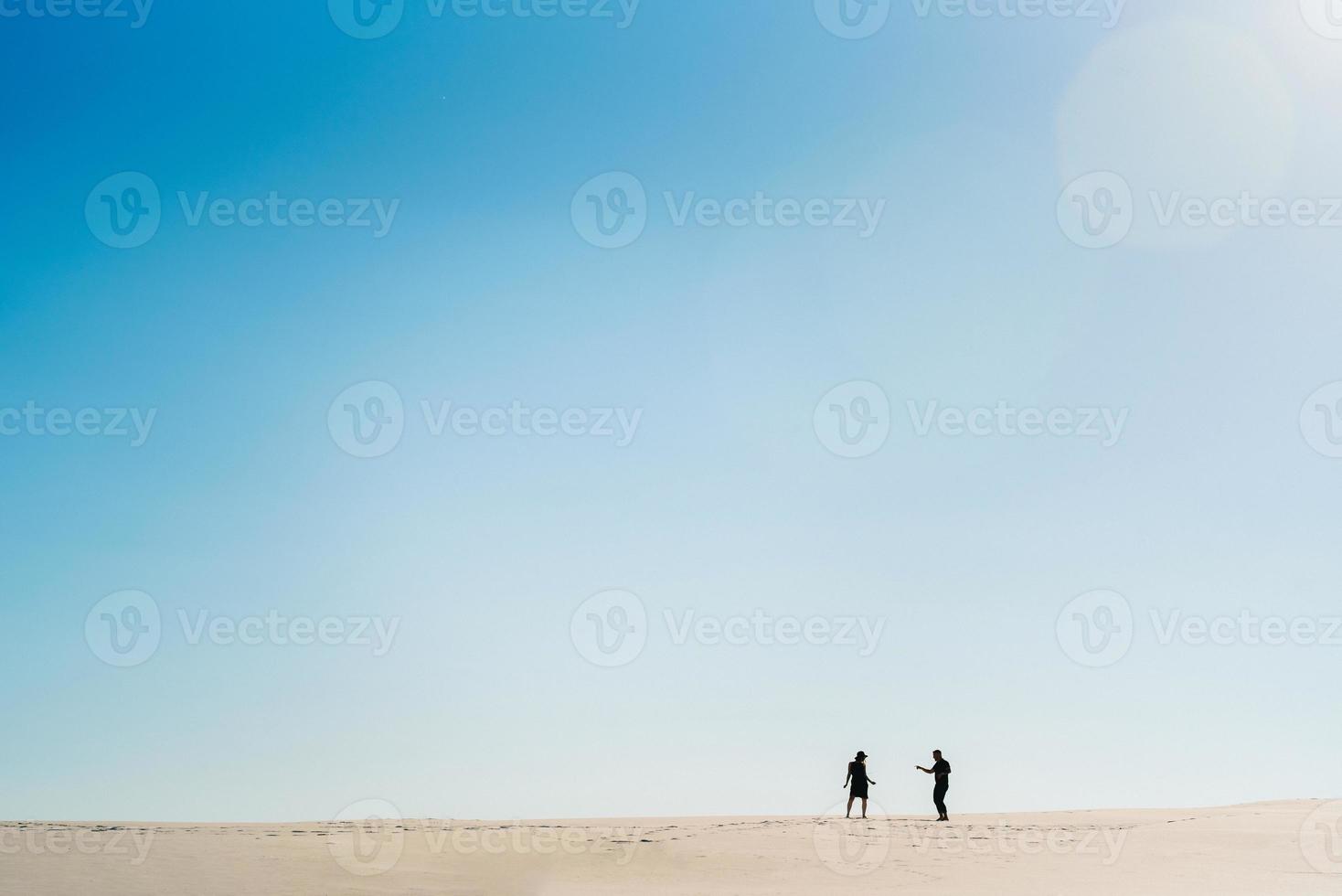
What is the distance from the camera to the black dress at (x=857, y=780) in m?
24.5

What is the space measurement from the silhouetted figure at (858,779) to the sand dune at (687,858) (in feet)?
7.14

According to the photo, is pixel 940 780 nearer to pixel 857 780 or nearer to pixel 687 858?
pixel 857 780

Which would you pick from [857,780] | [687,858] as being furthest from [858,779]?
[687,858]

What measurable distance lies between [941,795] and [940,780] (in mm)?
364

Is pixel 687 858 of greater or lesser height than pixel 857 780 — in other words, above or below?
below

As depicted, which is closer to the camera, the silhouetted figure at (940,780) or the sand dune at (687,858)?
the sand dune at (687,858)

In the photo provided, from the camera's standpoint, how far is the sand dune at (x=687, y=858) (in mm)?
15500

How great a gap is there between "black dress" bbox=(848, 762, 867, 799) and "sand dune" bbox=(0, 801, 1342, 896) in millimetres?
2182

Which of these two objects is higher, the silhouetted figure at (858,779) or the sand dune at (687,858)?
the silhouetted figure at (858,779)

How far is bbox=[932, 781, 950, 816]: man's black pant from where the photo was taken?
79.3 feet

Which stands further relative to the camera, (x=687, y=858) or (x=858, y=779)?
(x=858, y=779)

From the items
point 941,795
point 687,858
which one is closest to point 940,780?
point 941,795

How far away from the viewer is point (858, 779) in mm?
24688

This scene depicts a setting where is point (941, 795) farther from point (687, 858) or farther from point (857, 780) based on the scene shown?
point (687, 858)
